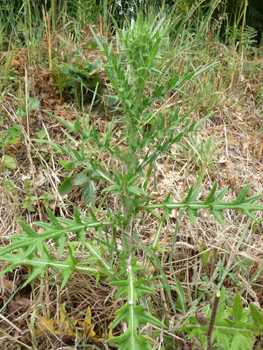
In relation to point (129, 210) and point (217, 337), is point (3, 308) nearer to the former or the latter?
point (129, 210)

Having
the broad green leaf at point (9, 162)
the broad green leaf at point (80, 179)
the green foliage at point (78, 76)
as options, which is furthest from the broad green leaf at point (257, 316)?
the green foliage at point (78, 76)

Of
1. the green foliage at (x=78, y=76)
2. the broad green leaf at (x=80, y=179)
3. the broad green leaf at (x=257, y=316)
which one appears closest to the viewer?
the broad green leaf at (x=257, y=316)

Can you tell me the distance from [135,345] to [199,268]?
2.61ft

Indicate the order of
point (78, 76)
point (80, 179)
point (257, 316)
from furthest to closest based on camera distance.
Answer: point (78, 76), point (80, 179), point (257, 316)

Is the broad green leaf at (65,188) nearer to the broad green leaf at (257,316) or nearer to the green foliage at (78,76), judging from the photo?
→ the green foliage at (78,76)

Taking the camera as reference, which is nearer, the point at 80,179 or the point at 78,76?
the point at 80,179

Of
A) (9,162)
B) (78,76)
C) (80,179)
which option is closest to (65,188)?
(80,179)

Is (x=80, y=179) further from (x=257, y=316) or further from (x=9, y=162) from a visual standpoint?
(x=257, y=316)

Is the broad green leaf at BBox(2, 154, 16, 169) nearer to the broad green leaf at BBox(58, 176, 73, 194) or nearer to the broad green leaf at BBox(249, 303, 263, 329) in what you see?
the broad green leaf at BBox(58, 176, 73, 194)

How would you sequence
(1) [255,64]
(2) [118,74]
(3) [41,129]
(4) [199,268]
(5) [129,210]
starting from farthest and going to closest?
(1) [255,64], (3) [41,129], (4) [199,268], (5) [129,210], (2) [118,74]

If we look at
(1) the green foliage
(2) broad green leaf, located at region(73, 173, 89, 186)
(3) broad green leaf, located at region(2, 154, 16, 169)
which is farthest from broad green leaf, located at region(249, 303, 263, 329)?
(1) the green foliage

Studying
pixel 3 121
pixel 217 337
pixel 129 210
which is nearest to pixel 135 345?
pixel 217 337

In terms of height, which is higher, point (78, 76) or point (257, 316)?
point (78, 76)

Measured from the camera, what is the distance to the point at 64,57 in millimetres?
2916
